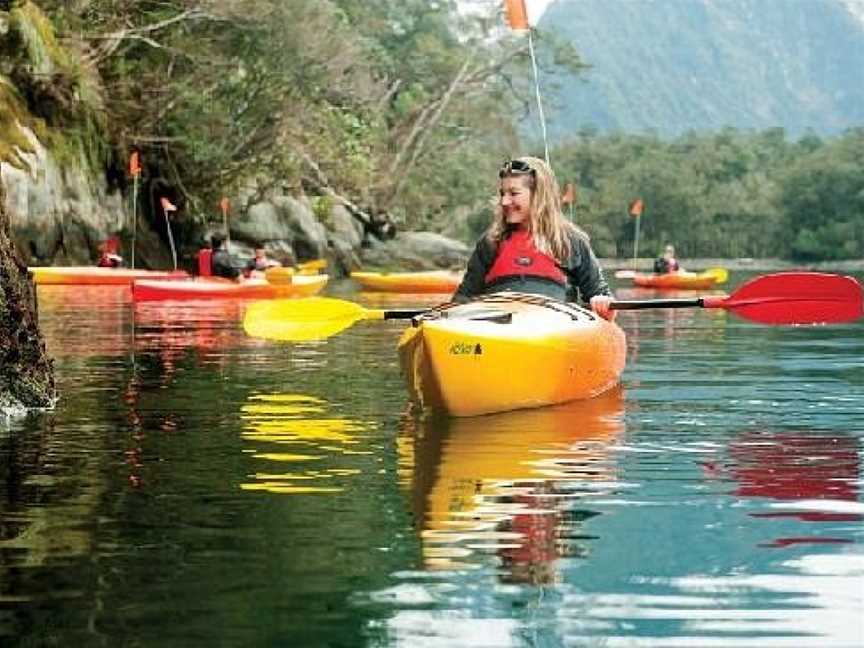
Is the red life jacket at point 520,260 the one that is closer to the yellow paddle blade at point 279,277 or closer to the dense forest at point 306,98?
the yellow paddle blade at point 279,277

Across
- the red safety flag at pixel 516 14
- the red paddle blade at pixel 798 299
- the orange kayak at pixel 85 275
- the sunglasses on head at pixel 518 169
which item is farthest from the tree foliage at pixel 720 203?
the sunglasses on head at pixel 518 169

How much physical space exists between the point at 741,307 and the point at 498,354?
6.18ft

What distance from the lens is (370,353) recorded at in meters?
12.6

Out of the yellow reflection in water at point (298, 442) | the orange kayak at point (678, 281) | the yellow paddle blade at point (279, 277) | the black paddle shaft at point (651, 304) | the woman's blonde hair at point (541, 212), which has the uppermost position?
the woman's blonde hair at point (541, 212)

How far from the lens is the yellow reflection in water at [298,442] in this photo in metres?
5.89

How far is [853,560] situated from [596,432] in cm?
301

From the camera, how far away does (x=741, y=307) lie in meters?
9.29

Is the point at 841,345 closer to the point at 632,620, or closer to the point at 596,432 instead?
the point at 596,432

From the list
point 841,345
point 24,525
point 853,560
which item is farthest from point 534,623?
point 841,345

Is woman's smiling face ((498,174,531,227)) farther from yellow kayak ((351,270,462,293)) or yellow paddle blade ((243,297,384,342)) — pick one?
yellow kayak ((351,270,462,293))

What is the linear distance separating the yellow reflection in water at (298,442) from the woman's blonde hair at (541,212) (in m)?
1.26

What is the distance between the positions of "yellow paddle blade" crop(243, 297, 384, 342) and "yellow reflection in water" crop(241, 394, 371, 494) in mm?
341

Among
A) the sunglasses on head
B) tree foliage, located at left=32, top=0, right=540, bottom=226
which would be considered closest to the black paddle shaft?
the sunglasses on head

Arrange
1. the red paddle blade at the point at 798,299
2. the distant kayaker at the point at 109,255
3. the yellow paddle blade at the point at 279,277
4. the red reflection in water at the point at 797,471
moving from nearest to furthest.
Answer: the red reflection in water at the point at 797,471, the red paddle blade at the point at 798,299, the yellow paddle blade at the point at 279,277, the distant kayaker at the point at 109,255
